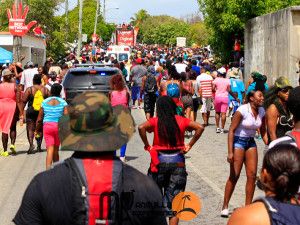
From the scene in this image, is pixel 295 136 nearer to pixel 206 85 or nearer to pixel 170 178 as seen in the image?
pixel 170 178

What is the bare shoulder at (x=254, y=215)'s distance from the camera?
346 centimetres

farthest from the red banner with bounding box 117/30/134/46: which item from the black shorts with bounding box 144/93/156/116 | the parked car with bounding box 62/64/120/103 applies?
the parked car with bounding box 62/64/120/103

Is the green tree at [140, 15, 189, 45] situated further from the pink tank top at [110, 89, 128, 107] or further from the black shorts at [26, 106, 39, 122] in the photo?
the pink tank top at [110, 89, 128, 107]

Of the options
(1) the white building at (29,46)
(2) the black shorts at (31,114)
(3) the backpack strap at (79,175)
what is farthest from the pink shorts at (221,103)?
(1) the white building at (29,46)

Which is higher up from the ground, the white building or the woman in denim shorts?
the white building

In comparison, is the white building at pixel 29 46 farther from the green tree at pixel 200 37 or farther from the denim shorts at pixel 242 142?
the denim shorts at pixel 242 142

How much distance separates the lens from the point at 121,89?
13.6 m

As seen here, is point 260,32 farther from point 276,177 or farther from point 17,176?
point 276,177

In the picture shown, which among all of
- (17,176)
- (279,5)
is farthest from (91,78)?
(279,5)

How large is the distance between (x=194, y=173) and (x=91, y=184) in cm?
949

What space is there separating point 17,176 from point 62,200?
30.6 ft

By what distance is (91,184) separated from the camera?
3455 millimetres

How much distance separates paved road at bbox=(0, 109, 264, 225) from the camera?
32.2ft

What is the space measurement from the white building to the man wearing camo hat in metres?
35.1
